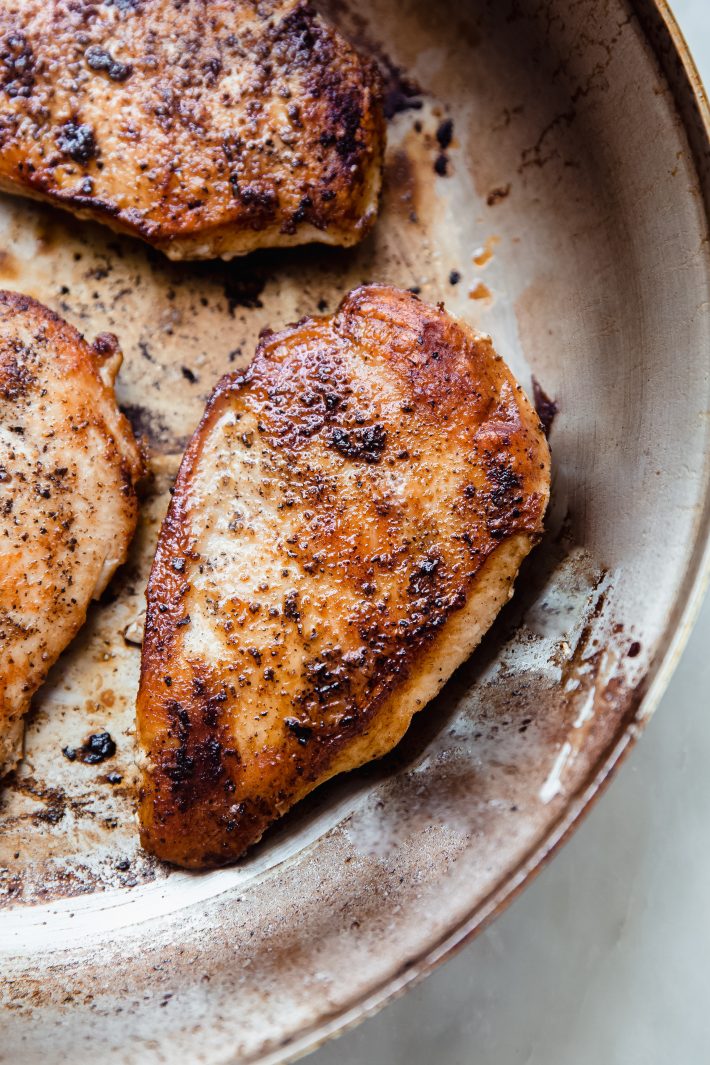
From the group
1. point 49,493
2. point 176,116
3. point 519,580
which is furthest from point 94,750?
point 176,116

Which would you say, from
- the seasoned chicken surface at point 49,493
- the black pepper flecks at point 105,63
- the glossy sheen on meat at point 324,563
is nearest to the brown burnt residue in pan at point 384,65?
the black pepper flecks at point 105,63

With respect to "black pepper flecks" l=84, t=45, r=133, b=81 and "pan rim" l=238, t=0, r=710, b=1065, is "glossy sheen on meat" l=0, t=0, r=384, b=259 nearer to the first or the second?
"black pepper flecks" l=84, t=45, r=133, b=81

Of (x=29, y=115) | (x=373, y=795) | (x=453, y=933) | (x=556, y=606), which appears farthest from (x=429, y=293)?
(x=453, y=933)

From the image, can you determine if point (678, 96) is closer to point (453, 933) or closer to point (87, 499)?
point (87, 499)

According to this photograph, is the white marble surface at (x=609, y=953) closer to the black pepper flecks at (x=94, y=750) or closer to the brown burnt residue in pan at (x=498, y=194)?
the black pepper flecks at (x=94, y=750)

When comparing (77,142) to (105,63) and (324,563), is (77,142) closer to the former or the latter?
(105,63)

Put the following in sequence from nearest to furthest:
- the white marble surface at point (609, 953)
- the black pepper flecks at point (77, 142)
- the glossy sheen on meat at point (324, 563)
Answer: the glossy sheen on meat at point (324, 563), the black pepper flecks at point (77, 142), the white marble surface at point (609, 953)
